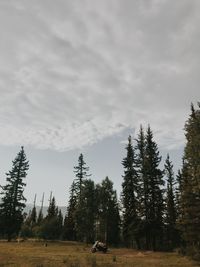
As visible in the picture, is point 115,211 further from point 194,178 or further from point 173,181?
point 194,178

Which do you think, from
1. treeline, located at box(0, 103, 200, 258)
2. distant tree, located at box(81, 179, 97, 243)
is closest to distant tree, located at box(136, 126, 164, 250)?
treeline, located at box(0, 103, 200, 258)

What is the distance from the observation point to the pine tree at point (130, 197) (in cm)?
5011

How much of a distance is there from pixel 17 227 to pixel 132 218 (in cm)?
2073

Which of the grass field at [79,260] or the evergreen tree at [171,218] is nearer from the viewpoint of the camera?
the grass field at [79,260]

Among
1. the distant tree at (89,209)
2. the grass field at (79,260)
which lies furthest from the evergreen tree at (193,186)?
the distant tree at (89,209)

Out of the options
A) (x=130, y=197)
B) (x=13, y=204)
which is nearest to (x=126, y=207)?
(x=130, y=197)

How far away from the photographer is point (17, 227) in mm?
57000

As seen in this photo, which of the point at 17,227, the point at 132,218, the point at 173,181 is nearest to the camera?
the point at 132,218

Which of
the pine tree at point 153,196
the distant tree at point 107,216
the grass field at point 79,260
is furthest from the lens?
the distant tree at point 107,216

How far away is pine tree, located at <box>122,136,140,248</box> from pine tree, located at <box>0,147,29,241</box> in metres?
18.4

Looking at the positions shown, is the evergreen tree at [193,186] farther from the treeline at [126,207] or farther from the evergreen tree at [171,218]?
the evergreen tree at [171,218]

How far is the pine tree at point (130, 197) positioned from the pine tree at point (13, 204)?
60.4 ft

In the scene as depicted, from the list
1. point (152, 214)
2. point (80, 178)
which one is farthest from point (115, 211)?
point (152, 214)

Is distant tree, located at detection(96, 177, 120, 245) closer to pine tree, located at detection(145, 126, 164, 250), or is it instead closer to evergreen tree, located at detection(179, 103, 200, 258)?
pine tree, located at detection(145, 126, 164, 250)
